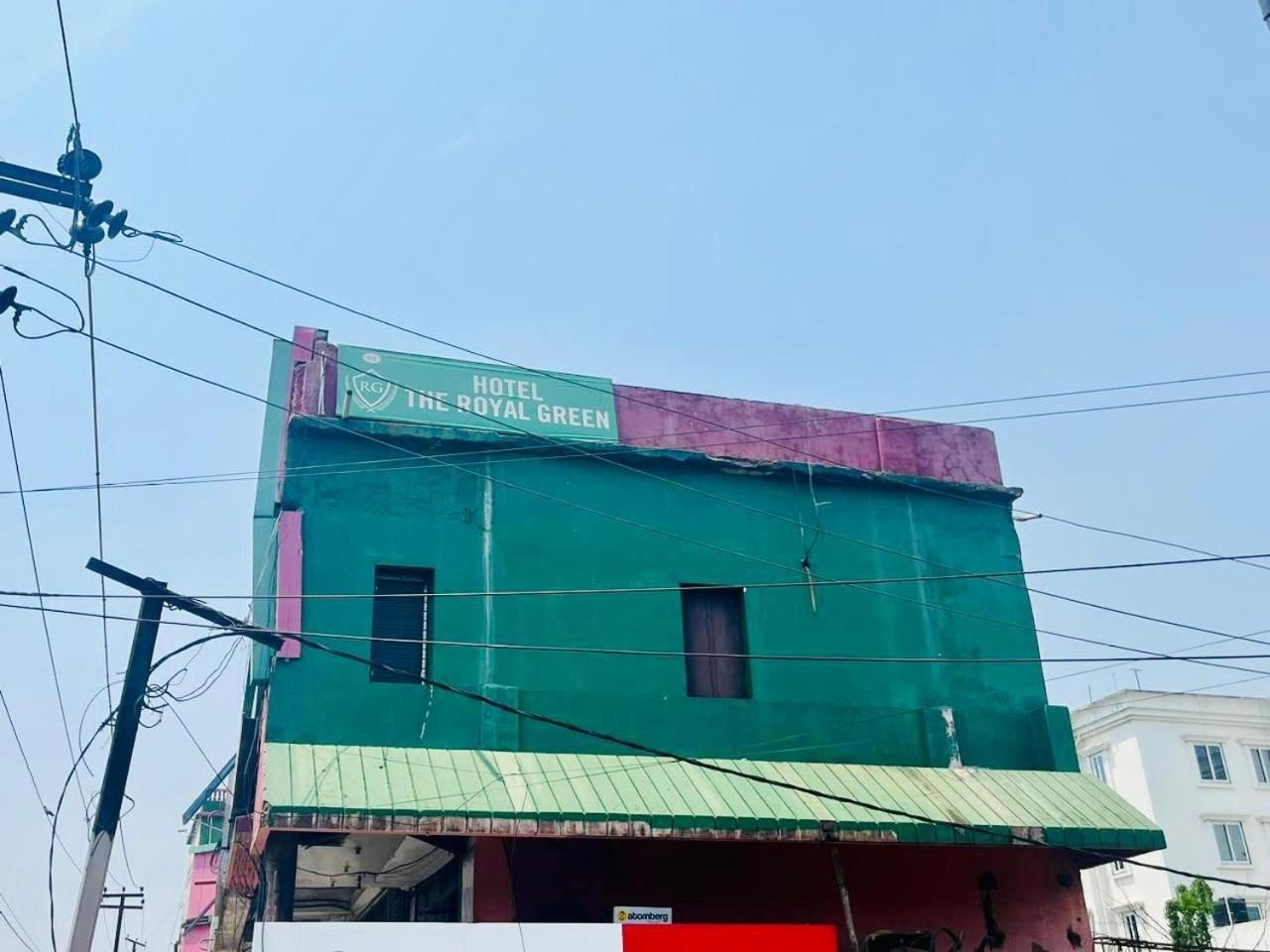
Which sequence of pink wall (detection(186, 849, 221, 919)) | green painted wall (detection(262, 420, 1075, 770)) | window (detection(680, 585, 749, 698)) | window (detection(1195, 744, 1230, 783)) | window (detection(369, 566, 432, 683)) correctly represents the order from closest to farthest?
green painted wall (detection(262, 420, 1075, 770)) < window (detection(369, 566, 432, 683)) < window (detection(680, 585, 749, 698)) < window (detection(1195, 744, 1230, 783)) < pink wall (detection(186, 849, 221, 919))

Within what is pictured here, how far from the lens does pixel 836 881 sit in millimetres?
14398

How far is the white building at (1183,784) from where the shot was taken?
42.1 metres

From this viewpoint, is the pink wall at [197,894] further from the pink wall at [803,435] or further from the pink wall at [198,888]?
the pink wall at [803,435]

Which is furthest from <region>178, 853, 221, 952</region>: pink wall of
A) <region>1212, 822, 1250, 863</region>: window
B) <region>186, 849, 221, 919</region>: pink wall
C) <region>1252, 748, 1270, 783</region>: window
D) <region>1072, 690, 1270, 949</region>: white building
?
<region>1252, 748, 1270, 783</region>: window

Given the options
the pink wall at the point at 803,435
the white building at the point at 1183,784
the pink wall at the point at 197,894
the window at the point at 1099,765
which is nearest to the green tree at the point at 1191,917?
the white building at the point at 1183,784

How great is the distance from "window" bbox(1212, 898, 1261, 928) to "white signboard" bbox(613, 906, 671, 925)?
91.5ft

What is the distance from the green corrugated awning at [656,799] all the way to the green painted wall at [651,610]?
500mm

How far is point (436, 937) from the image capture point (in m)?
10.4

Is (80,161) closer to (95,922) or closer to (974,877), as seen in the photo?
(95,922)

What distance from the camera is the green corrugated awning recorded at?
466 inches

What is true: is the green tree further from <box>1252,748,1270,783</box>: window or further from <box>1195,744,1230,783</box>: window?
<box>1252,748,1270,783</box>: window

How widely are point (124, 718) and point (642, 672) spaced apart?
18.9 ft

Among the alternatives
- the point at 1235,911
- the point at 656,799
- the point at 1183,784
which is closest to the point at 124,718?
the point at 656,799

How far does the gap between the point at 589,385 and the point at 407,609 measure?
3.87m
